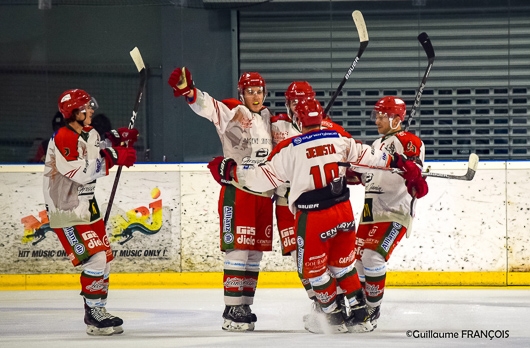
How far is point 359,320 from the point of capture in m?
4.63

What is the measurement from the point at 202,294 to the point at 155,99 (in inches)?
61.0

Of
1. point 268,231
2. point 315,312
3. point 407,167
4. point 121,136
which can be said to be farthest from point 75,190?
point 407,167

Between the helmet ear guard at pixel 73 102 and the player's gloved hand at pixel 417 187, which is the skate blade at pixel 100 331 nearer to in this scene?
the helmet ear guard at pixel 73 102

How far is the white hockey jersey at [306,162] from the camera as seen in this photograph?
4.45m

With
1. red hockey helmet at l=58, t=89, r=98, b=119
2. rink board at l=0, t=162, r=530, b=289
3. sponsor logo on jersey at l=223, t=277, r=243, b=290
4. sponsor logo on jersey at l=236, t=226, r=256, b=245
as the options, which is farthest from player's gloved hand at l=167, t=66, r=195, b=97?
rink board at l=0, t=162, r=530, b=289

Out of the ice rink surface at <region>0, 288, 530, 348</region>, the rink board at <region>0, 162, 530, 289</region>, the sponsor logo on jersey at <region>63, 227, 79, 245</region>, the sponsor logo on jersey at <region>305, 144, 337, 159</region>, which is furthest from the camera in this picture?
the rink board at <region>0, 162, 530, 289</region>

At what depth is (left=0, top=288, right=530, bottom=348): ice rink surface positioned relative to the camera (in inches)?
179

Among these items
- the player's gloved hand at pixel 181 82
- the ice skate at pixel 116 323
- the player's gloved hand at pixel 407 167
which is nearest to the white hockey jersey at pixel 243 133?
the player's gloved hand at pixel 181 82

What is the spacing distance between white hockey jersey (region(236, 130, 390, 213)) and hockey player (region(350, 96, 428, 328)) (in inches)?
15.6

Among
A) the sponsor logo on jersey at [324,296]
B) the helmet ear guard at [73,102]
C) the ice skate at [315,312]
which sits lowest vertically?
the ice skate at [315,312]

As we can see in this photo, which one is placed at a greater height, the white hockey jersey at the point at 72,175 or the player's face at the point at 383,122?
the player's face at the point at 383,122

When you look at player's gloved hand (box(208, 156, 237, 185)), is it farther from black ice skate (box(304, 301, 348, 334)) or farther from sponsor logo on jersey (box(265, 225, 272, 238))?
black ice skate (box(304, 301, 348, 334))

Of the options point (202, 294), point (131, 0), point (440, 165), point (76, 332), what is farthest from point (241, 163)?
point (131, 0)

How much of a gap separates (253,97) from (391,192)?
0.84 m
